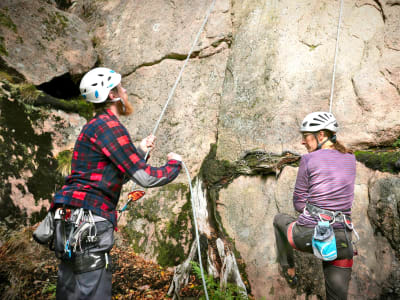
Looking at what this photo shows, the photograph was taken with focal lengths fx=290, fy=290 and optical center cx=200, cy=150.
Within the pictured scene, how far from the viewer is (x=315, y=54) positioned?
16.0 feet

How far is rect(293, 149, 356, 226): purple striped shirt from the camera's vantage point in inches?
119

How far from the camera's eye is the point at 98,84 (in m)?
2.67

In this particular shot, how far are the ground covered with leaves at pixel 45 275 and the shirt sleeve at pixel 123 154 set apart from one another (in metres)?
3.07

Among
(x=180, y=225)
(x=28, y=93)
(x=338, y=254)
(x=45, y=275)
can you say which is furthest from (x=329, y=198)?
(x=28, y=93)

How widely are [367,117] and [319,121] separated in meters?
1.40

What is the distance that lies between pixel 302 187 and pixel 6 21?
7.48m

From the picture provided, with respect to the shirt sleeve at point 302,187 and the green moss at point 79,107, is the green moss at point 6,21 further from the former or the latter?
the shirt sleeve at point 302,187

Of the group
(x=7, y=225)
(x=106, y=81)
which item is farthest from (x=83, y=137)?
(x=7, y=225)

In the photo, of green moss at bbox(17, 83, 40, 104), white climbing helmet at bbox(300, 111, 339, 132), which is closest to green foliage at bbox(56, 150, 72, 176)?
green moss at bbox(17, 83, 40, 104)

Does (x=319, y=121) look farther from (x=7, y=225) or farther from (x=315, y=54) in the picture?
(x=7, y=225)

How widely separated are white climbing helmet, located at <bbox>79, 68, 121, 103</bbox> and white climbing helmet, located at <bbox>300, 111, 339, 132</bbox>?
7.09 feet

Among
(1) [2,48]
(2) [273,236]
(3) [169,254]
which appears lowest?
(3) [169,254]

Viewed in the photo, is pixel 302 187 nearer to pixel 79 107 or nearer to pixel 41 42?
pixel 79 107

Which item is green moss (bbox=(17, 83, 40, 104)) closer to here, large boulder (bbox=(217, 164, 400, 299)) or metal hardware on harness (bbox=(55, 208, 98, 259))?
large boulder (bbox=(217, 164, 400, 299))
